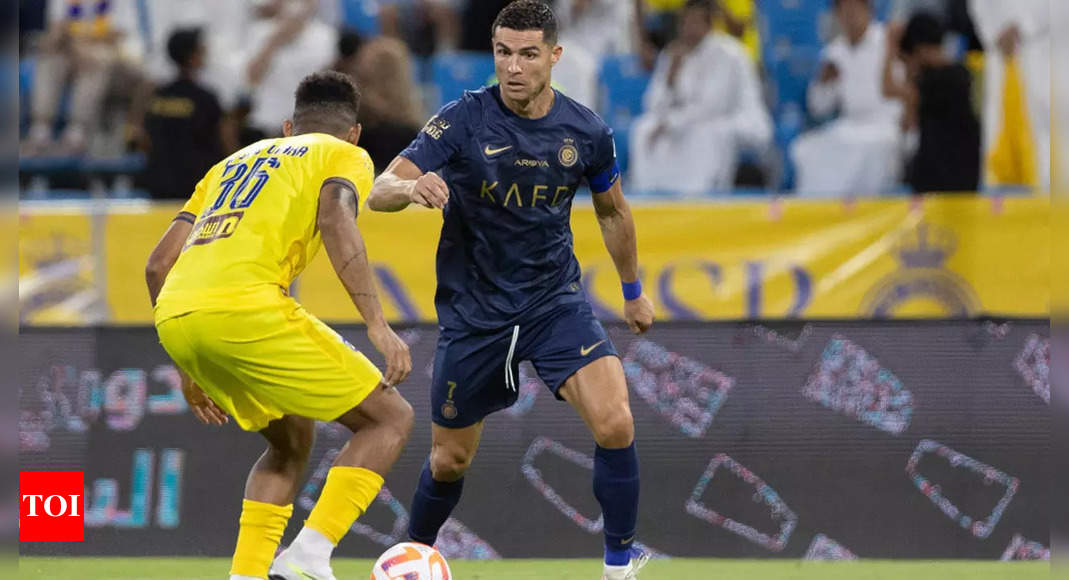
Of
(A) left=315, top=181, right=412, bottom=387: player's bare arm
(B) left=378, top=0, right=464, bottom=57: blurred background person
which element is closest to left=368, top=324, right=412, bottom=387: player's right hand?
(A) left=315, top=181, right=412, bottom=387: player's bare arm

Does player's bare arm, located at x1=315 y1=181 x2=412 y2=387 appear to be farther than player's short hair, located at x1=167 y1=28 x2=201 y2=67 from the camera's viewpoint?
No

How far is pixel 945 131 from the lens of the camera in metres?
10.1

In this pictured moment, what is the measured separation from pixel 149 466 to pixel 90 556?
20.2 inches

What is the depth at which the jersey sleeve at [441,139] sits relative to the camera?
5.77 meters

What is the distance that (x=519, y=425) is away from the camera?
24.6ft

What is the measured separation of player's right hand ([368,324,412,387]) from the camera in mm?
5117

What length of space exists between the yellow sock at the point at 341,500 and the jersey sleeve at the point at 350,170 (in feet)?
3.30

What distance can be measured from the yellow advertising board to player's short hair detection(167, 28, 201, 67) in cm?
249

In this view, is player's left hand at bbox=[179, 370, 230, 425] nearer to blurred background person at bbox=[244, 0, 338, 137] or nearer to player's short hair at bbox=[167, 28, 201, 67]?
player's short hair at bbox=[167, 28, 201, 67]

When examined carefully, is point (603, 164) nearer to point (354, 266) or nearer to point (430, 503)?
point (354, 266)

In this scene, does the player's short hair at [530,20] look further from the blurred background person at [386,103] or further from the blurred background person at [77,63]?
the blurred background person at [77,63]

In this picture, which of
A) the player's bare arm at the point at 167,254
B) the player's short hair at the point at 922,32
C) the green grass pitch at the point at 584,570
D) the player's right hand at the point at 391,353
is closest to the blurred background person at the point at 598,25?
the player's short hair at the point at 922,32

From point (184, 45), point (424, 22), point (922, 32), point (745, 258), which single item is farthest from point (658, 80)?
point (184, 45)

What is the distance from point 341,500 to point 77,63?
26.4ft
